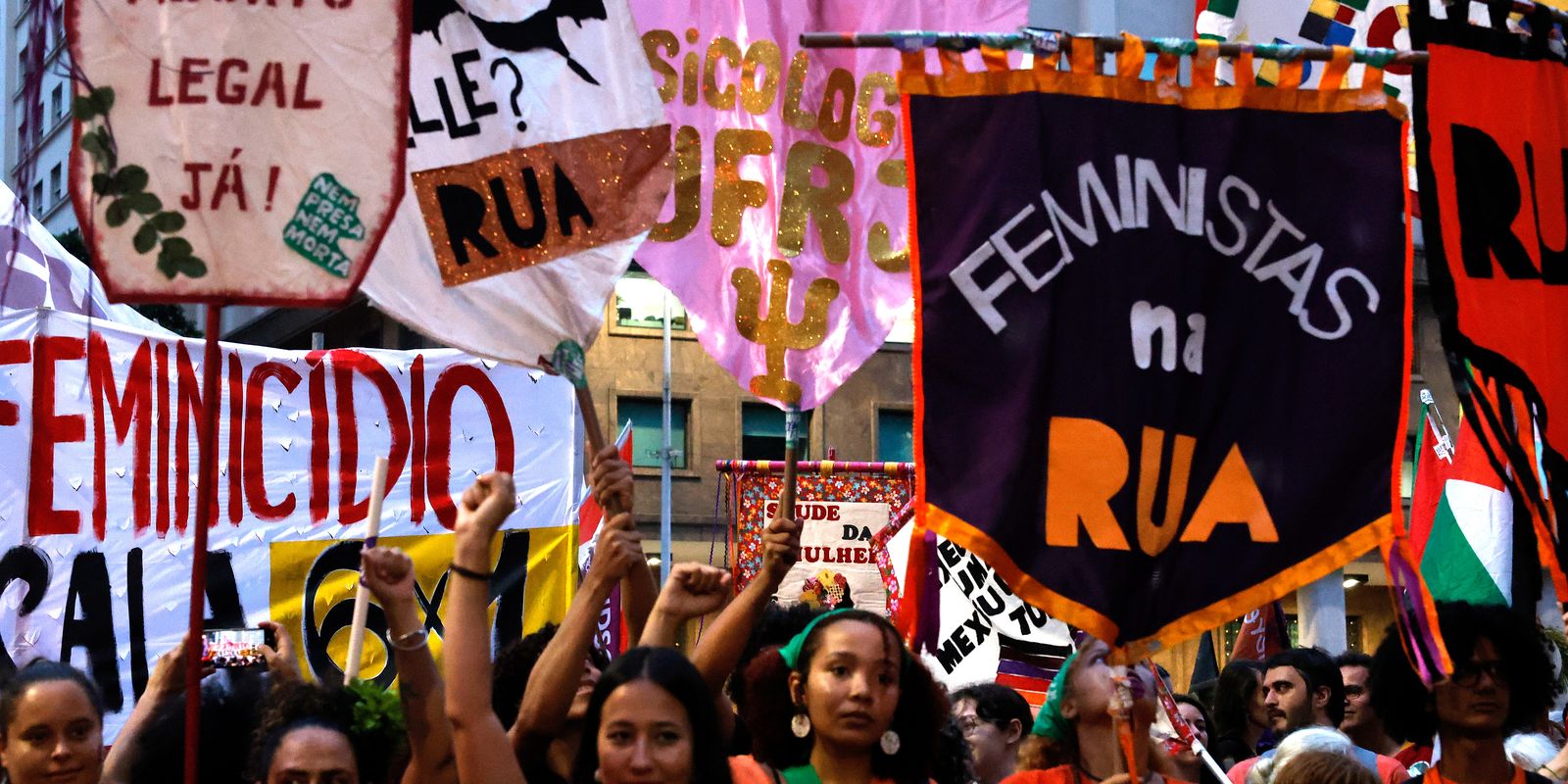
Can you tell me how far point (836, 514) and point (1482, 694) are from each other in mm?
8132

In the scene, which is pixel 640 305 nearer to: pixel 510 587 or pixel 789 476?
pixel 510 587

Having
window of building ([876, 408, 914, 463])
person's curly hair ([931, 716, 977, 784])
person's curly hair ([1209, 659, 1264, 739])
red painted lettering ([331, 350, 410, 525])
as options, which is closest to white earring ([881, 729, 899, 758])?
person's curly hair ([931, 716, 977, 784])

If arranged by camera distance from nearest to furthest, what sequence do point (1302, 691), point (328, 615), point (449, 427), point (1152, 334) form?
1. point (1152, 334)
2. point (1302, 691)
3. point (328, 615)
4. point (449, 427)

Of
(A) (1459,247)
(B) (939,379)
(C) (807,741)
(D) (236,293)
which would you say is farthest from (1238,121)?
(D) (236,293)

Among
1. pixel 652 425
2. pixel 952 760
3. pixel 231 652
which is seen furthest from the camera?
pixel 652 425

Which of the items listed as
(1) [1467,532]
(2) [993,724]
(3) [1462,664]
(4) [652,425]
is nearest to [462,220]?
(3) [1462,664]

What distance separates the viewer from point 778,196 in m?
6.07

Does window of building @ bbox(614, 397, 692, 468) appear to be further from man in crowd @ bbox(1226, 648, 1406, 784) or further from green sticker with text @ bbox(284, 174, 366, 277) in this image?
green sticker with text @ bbox(284, 174, 366, 277)

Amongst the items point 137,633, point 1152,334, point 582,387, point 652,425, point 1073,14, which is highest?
point 1073,14

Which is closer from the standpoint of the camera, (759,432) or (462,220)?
(462,220)

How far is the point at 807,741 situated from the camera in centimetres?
478

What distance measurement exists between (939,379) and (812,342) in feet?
3.52

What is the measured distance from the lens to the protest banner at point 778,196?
5977mm

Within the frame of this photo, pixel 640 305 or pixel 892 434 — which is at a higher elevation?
pixel 640 305
